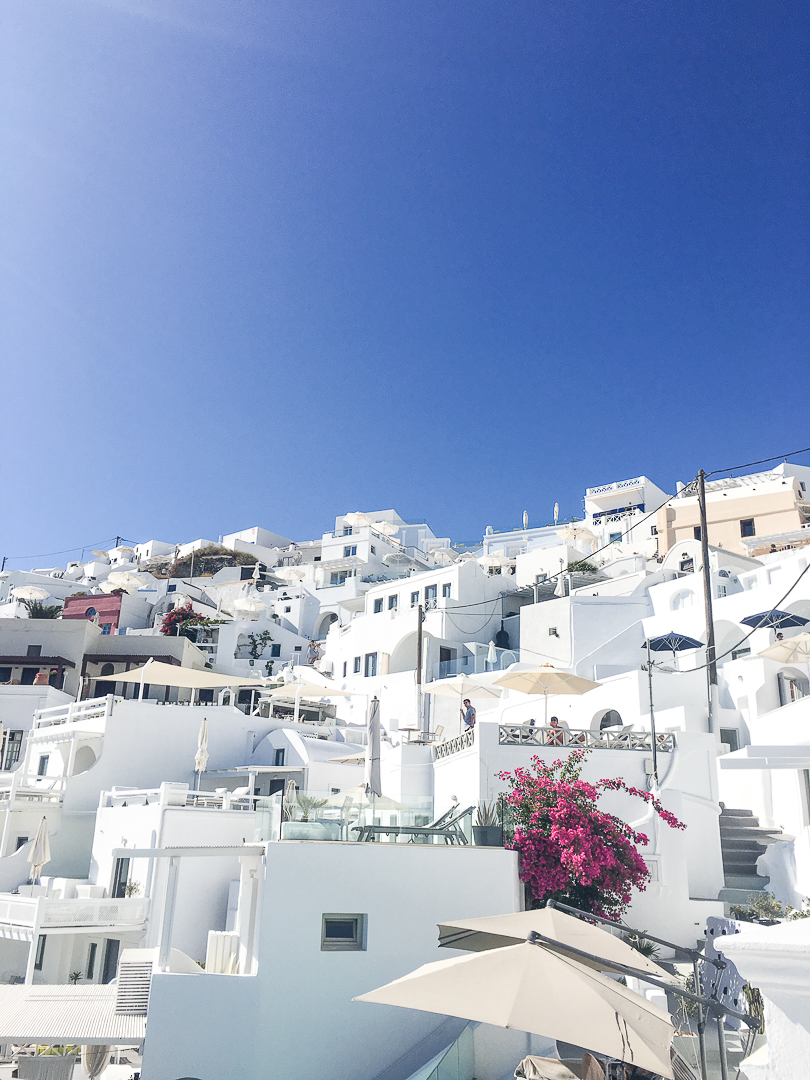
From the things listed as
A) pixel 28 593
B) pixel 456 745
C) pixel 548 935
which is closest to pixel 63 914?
pixel 456 745

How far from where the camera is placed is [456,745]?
65.1 ft

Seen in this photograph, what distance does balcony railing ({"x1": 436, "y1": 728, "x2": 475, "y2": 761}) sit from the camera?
740 inches

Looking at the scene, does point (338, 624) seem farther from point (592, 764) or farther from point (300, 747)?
point (592, 764)

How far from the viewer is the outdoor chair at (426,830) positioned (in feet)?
46.0

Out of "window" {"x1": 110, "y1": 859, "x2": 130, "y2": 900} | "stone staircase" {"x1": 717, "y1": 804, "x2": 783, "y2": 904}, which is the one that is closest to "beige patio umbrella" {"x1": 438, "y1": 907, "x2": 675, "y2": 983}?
"stone staircase" {"x1": 717, "y1": 804, "x2": 783, "y2": 904}

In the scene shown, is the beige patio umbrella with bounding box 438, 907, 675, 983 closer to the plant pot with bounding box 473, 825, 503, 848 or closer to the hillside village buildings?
the hillside village buildings

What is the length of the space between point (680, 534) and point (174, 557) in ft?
174

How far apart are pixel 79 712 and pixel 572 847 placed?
20005mm

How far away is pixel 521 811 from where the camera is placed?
14867mm

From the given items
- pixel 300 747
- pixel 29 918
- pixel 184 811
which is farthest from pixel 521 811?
pixel 300 747

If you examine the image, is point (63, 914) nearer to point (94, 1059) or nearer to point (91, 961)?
point (91, 961)

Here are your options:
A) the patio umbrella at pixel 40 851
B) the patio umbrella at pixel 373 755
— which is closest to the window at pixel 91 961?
the patio umbrella at pixel 40 851

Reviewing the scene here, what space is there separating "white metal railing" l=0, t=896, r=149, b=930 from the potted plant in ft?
31.4

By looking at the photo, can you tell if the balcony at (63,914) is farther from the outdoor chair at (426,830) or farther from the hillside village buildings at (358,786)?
the outdoor chair at (426,830)
